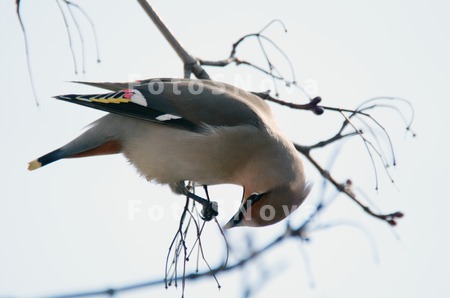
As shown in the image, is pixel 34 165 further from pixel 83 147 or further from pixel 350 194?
pixel 350 194

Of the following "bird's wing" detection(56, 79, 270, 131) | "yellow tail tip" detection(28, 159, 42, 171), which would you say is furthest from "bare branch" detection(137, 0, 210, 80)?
"yellow tail tip" detection(28, 159, 42, 171)

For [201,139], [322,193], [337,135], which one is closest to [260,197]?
[201,139]

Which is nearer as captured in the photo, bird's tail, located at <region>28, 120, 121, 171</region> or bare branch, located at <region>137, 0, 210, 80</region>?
bare branch, located at <region>137, 0, 210, 80</region>

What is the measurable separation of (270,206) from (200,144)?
559 millimetres

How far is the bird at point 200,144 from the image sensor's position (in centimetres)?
429

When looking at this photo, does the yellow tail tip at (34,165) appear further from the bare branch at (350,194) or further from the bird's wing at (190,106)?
the bare branch at (350,194)

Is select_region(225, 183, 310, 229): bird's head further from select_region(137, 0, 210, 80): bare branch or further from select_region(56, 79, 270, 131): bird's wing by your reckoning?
select_region(137, 0, 210, 80): bare branch

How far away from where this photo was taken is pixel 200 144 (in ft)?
14.1

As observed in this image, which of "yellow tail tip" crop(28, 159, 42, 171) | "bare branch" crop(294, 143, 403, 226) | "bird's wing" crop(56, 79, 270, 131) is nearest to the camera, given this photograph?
"bare branch" crop(294, 143, 403, 226)

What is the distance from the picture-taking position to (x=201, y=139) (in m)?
4.34

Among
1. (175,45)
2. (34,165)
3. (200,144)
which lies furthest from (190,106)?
(34,165)

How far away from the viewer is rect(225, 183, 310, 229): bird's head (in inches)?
169

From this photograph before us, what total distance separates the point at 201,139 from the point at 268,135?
41 cm

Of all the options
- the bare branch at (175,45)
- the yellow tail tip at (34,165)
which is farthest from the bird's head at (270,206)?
the yellow tail tip at (34,165)
